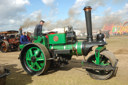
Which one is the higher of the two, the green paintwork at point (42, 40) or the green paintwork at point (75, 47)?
the green paintwork at point (42, 40)

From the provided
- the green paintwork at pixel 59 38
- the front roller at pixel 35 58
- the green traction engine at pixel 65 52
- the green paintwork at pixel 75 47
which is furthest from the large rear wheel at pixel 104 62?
the front roller at pixel 35 58

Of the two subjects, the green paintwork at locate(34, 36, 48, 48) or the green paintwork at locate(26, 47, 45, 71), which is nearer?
the green paintwork at locate(26, 47, 45, 71)

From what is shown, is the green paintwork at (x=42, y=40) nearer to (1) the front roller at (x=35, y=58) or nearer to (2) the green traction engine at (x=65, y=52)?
(2) the green traction engine at (x=65, y=52)

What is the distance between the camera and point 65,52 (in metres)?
3.92

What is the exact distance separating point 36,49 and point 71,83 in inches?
66.2

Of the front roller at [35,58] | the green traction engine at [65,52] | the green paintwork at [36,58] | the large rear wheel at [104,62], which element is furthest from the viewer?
the green paintwork at [36,58]

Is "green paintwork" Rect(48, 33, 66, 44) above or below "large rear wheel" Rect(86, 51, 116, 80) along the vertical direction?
above

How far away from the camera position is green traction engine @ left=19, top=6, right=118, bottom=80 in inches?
141

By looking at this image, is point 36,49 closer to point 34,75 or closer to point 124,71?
point 34,75

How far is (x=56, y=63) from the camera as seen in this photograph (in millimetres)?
4254

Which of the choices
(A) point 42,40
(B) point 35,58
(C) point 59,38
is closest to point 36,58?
(B) point 35,58

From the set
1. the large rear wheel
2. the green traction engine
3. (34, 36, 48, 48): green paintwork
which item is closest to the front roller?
the green traction engine

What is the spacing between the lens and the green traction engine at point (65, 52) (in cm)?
359

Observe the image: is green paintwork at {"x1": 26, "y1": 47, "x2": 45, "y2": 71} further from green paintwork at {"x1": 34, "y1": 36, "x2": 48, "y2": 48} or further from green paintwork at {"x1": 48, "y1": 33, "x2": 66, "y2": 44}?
green paintwork at {"x1": 48, "y1": 33, "x2": 66, "y2": 44}
